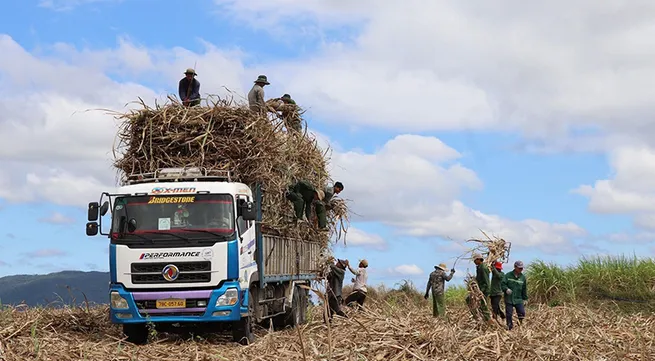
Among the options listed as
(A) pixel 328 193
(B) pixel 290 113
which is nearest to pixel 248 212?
(B) pixel 290 113

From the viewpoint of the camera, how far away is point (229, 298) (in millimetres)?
16422

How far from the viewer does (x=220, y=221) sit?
16453mm

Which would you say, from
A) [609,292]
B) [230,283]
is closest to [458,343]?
[230,283]

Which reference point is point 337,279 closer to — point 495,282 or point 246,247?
point 495,282

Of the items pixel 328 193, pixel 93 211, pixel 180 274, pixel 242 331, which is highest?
pixel 328 193

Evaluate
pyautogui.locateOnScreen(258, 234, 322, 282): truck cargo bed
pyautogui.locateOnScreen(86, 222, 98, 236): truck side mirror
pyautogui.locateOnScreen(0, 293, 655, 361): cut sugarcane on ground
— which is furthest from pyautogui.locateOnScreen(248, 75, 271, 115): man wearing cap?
pyautogui.locateOnScreen(0, 293, 655, 361): cut sugarcane on ground

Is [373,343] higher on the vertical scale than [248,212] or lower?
lower

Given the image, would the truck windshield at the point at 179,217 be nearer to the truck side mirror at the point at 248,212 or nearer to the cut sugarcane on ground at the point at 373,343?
the truck side mirror at the point at 248,212

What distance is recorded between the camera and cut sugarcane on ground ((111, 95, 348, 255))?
18.2m

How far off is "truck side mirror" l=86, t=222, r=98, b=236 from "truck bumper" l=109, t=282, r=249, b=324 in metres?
1.28

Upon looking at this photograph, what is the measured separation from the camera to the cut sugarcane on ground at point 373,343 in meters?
11.6

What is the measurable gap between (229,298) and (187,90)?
6.50m

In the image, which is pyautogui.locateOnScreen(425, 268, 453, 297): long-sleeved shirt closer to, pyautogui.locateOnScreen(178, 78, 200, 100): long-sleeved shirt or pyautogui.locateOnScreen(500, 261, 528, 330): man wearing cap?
pyautogui.locateOnScreen(500, 261, 528, 330): man wearing cap

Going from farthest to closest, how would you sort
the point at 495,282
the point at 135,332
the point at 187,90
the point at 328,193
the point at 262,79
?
the point at 328,193 < the point at 262,79 < the point at 187,90 < the point at 495,282 < the point at 135,332
